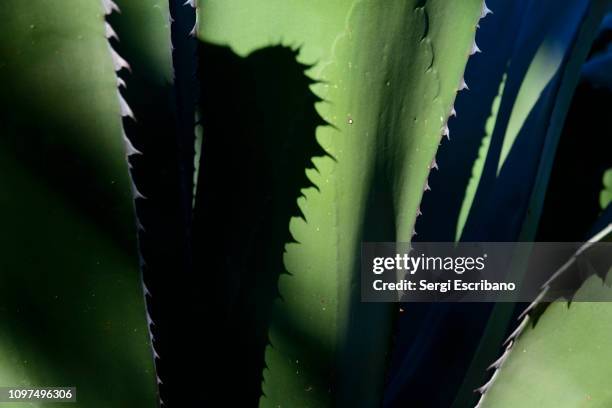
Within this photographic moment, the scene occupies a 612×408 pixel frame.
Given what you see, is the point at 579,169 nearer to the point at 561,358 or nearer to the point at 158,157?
the point at 561,358

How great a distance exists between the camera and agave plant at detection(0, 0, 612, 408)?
1.82 ft

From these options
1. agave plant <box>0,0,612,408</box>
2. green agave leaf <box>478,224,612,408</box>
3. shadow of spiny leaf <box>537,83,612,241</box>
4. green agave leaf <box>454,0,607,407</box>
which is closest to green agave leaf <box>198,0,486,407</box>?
agave plant <box>0,0,612,408</box>

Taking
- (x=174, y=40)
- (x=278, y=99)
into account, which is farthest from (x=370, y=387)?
(x=174, y=40)

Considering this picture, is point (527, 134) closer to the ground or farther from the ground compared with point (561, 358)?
farther from the ground

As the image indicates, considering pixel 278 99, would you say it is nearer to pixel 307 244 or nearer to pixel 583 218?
pixel 307 244

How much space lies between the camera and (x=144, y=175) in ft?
2.28

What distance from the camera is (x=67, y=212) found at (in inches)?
22.4

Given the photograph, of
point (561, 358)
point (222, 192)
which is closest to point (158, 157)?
point (222, 192)

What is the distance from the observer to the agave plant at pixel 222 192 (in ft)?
1.82

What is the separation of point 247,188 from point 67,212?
0.15 metres

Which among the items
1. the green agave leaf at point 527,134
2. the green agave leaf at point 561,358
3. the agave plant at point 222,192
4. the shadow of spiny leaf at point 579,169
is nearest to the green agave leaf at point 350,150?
the agave plant at point 222,192

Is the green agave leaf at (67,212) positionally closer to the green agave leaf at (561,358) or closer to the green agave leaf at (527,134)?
the green agave leaf at (561,358)

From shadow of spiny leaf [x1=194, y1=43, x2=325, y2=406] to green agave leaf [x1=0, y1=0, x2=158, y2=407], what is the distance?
3.5 inches

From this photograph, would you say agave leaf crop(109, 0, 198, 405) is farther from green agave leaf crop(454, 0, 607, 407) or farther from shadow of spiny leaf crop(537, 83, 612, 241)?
shadow of spiny leaf crop(537, 83, 612, 241)
